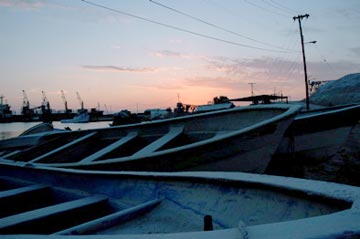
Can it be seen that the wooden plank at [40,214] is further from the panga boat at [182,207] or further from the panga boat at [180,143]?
the panga boat at [180,143]

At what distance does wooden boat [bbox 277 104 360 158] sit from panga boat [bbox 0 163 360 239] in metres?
4.68

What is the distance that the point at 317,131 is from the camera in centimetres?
750

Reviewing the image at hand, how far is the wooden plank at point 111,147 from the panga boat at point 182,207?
2.51 meters

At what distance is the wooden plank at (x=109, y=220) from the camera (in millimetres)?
2550

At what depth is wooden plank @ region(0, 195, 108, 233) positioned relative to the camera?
2861 millimetres

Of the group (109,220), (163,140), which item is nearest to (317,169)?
(163,140)

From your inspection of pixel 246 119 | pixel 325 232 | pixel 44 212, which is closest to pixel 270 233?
pixel 325 232

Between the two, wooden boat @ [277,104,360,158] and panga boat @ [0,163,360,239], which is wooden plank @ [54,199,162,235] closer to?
panga boat @ [0,163,360,239]

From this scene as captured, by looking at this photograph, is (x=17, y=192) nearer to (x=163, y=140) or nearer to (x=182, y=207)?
(x=182, y=207)

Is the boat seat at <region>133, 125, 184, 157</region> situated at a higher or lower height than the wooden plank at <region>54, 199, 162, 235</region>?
higher

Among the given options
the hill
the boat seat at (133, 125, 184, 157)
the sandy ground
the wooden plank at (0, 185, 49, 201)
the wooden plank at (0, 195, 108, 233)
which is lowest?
the sandy ground

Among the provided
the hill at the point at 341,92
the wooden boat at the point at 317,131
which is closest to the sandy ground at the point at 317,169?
the wooden boat at the point at 317,131

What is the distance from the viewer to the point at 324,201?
2.20 meters

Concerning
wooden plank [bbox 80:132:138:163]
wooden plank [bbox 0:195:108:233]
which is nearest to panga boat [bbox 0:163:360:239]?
wooden plank [bbox 0:195:108:233]
